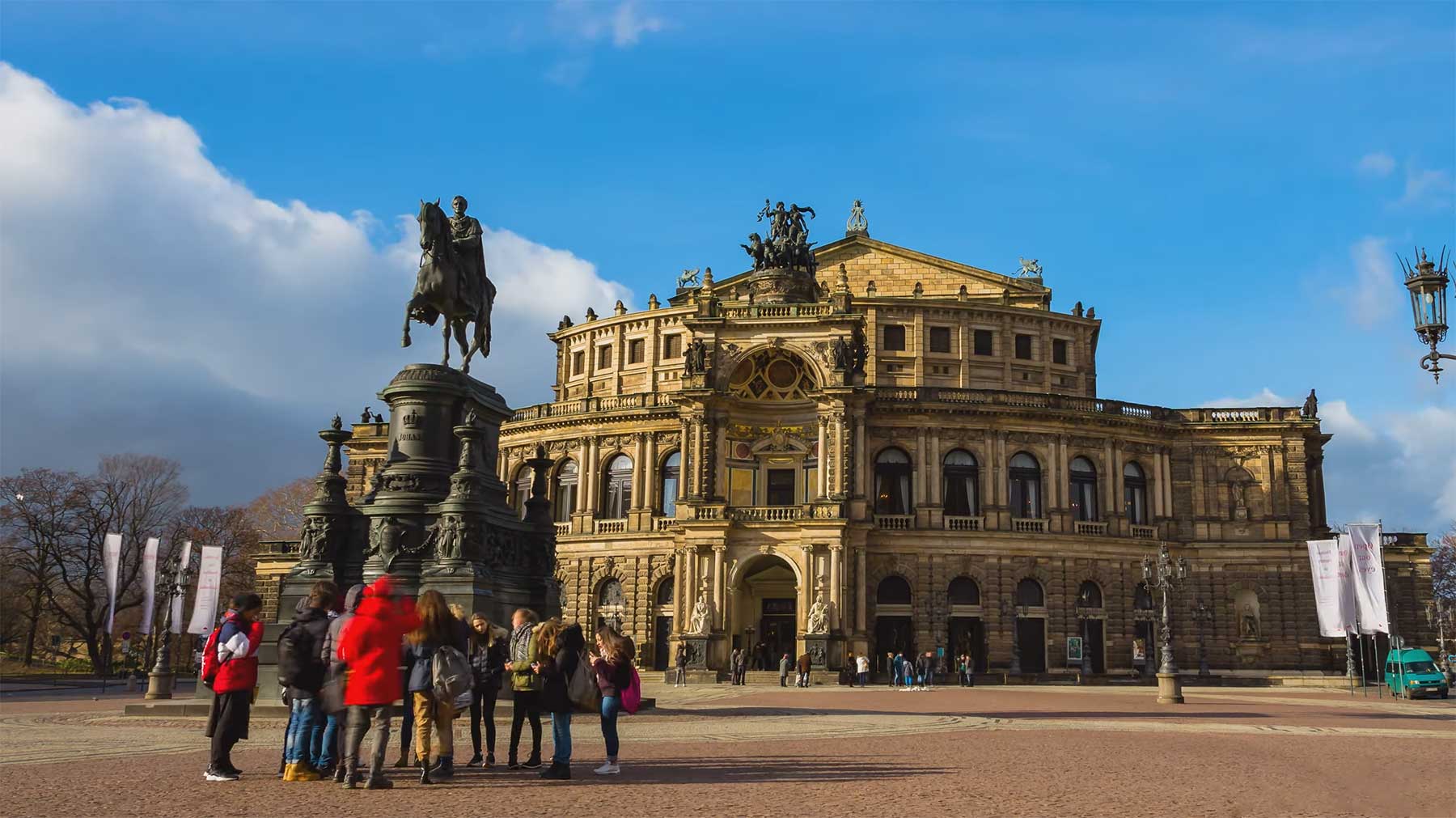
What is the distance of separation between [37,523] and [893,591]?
48392 millimetres

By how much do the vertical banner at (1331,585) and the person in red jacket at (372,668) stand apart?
40729 millimetres

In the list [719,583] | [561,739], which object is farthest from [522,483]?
[561,739]

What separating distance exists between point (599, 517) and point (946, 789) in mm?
47918

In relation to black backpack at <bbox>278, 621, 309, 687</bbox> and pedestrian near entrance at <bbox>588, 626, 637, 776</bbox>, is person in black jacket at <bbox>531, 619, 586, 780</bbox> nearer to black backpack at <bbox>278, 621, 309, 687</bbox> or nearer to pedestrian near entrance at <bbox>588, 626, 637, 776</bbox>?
pedestrian near entrance at <bbox>588, 626, 637, 776</bbox>

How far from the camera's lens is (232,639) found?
11961mm

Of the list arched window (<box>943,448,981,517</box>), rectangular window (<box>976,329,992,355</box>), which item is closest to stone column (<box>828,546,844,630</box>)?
arched window (<box>943,448,981,517</box>)

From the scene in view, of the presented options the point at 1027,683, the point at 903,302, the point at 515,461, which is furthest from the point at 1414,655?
the point at 515,461

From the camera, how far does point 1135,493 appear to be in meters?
59.8

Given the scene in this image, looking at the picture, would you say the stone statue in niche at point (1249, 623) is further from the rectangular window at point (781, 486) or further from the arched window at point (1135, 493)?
the rectangular window at point (781, 486)

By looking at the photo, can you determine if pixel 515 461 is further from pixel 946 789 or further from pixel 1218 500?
pixel 946 789

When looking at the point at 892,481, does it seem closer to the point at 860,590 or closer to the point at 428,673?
the point at 860,590

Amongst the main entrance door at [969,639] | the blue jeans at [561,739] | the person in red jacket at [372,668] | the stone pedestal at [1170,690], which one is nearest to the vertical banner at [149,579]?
the stone pedestal at [1170,690]

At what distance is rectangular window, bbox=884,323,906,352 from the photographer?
6538 centimetres

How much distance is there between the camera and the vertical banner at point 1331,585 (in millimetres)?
43406
